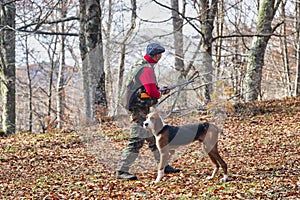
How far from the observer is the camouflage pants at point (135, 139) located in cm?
729

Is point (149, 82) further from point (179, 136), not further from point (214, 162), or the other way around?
point (214, 162)

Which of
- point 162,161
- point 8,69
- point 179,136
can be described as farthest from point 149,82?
point 8,69

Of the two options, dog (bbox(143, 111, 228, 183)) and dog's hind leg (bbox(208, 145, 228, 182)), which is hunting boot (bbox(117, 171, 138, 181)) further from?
dog's hind leg (bbox(208, 145, 228, 182))

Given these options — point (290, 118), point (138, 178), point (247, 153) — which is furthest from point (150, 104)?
point (290, 118)

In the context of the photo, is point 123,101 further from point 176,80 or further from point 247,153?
point 247,153

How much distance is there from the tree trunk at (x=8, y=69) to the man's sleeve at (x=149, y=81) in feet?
32.6

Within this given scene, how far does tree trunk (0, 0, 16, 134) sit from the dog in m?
10.1

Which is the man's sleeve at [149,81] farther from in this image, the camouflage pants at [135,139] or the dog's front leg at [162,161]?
the dog's front leg at [162,161]

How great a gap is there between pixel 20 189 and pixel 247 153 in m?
4.60

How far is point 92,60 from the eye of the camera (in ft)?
43.1

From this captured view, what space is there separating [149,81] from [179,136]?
96cm

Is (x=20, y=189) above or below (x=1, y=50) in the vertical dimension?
below

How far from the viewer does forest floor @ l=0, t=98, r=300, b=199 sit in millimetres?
6512

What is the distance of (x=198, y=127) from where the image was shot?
6938 mm
